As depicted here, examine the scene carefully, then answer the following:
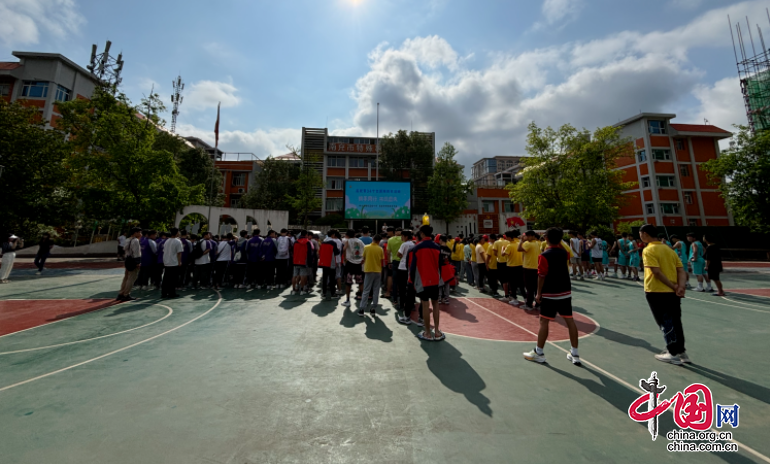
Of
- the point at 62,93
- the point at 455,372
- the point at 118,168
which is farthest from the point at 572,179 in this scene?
the point at 62,93

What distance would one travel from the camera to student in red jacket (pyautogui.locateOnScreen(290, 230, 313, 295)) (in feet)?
30.4

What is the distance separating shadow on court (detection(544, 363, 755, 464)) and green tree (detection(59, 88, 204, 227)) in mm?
24426

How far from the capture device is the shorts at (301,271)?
959cm

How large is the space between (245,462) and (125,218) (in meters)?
24.4

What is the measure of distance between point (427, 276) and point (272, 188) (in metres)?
34.6

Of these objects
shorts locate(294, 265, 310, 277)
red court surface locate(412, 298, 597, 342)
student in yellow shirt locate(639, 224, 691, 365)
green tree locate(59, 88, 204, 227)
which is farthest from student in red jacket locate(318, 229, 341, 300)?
green tree locate(59, 88, 204, 227)

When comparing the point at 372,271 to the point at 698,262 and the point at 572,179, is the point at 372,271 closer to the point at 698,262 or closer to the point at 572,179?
the point at 698,262

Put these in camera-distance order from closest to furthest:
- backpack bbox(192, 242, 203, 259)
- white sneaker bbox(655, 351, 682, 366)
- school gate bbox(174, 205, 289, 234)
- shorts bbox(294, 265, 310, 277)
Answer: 1. white sneaker bbox(655, 351, 682, 366)
2. shorts bbox(294, 265, 310, 277)
3. backpack bbox(192, 242, 203, 259)
4. school gate bbox(174, 205, 289, 234)

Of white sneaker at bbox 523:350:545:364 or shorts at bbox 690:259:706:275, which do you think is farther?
shorts at bbox 690:259:706:275

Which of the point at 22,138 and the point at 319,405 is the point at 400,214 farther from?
the point at 22,138

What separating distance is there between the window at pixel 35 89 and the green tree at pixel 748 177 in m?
62.2

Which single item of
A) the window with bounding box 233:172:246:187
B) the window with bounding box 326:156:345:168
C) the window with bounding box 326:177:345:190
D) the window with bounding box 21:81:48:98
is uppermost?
the window with bounding box 21:81:48:98

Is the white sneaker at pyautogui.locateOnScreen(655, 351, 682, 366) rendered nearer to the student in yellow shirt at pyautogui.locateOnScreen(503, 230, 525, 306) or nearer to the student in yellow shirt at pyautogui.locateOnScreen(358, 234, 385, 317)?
the student in yellow shirt at pyautogui.locateOnScreen(503, 230, 525, 306)

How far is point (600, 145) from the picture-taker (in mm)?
24578
